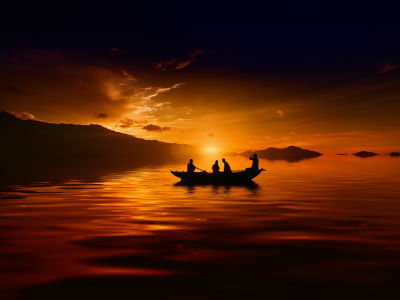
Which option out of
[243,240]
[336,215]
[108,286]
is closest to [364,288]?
[243,240]

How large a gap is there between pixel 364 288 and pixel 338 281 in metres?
0.62

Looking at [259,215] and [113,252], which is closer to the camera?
[113,252]

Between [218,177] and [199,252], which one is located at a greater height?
[218,177]

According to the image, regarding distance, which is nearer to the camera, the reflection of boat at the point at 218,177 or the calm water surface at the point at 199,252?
the calm water surface at the point at 199,252

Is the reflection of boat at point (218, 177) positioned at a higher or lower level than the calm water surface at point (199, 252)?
higher

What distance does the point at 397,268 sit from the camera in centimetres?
834

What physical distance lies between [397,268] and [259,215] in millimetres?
8289

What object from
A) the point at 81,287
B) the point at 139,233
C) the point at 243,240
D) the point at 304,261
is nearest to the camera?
the point at 81,287

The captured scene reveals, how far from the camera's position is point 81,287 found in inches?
286

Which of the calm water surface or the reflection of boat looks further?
the reflection of boat

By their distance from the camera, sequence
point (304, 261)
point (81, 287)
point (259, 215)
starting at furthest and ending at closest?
1. point (259, 215)
2. point (304, 261)
3. point (81, 287)

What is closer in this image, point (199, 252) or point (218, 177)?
point (199, 252)

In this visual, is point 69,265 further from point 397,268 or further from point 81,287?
point 397,268

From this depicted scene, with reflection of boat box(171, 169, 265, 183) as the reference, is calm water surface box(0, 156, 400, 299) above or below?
below
